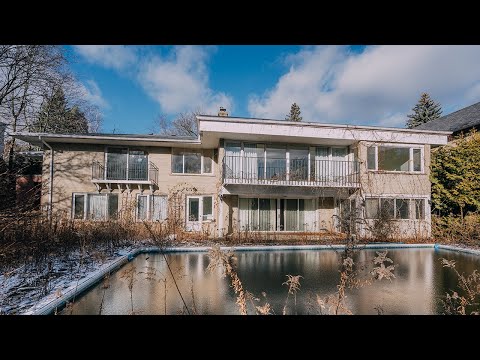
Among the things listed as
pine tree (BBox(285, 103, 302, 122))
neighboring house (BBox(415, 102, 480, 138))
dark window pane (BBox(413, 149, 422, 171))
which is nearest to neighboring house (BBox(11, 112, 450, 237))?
dark window pane (BBox(413, 149, 422, 171))

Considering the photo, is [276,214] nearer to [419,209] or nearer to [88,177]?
[419,209]

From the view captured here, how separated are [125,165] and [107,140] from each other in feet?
4.91

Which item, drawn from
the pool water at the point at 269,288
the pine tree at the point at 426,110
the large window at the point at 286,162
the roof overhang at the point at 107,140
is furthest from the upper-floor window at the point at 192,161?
the pine tree at the point at 426,110

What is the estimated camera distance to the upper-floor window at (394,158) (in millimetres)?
12797

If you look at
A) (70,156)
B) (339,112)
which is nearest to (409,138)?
(339,112)

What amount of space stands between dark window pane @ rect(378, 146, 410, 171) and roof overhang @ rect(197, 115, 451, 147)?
1.55 feet

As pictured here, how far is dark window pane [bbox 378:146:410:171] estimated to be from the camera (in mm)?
12859

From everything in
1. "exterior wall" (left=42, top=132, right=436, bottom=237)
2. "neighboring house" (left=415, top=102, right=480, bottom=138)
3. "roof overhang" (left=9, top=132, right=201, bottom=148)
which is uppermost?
"neighboring house" (left=415, top=102, right=480, bottom=138)

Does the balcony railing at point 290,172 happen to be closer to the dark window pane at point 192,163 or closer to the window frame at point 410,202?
the window frame at point 410,202

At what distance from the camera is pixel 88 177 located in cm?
1330

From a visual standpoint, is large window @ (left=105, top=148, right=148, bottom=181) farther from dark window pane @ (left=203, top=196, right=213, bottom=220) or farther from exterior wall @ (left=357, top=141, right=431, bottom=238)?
exterior wall @ (left=357, top=141, right=431, bottom=238)

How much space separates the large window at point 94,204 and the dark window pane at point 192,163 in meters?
4.06
